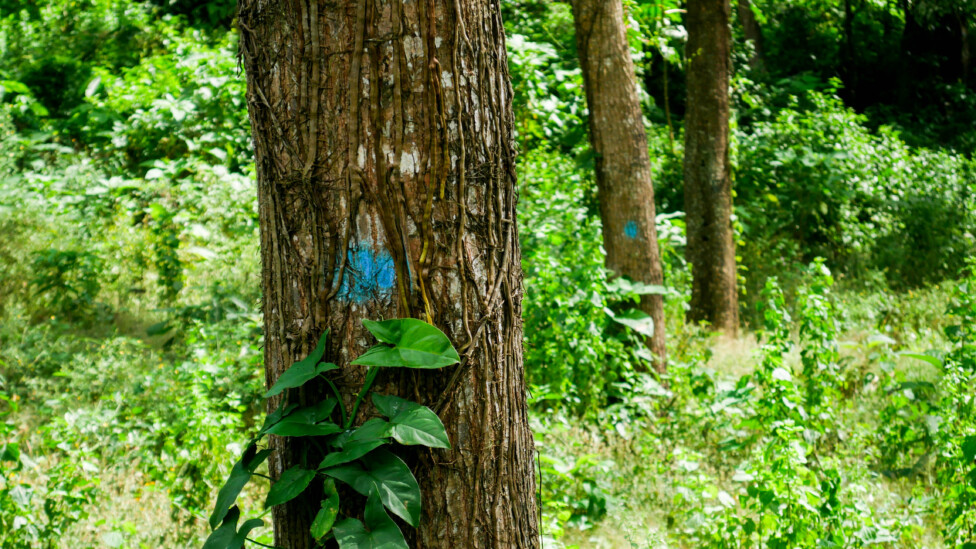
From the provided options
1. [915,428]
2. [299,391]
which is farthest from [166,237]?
[915,428]

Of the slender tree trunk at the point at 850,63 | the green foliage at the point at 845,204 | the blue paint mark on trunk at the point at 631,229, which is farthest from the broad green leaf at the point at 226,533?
the slender tree trunk at the point at 850,63

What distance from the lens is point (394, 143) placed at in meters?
1.65

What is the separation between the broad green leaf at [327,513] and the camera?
1.60 meters

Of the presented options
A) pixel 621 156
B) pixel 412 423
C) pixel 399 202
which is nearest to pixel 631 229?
pixel 621 156

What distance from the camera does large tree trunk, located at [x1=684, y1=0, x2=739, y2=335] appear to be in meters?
6.51

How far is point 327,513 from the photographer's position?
1608 millimetres

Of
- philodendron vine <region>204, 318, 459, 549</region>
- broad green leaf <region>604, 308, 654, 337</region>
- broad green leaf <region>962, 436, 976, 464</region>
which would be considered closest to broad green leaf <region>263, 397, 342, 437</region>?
philodendron vine <region>204, 318, 459, 549</region>

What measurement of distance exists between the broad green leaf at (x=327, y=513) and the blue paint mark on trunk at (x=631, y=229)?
411 cm

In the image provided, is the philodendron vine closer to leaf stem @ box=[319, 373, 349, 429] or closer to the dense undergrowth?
leaf stem @ box=[319, 373, 349, 429]

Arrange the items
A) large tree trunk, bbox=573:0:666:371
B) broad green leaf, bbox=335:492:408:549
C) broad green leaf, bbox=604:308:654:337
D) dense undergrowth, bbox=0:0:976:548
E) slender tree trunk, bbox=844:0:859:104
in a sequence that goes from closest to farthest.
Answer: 1. broad green leaf, bbox=335:492:408:549
2. dense undergrowth, bbox=0:0:976:548
3. broad green leaf, bbox=604:308:654:337
4. large tree trunk, bbox=573:0:666:371
5. slender tree trunk, bbox=844:0:859:104

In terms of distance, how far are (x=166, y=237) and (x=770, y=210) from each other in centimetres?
649

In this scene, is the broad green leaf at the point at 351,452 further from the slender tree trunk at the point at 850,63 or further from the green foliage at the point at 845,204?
the slender tree trunk at the point at 850,63

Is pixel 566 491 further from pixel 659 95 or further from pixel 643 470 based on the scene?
pixel 659 95

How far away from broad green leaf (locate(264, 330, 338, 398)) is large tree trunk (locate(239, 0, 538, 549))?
0.14 ft
